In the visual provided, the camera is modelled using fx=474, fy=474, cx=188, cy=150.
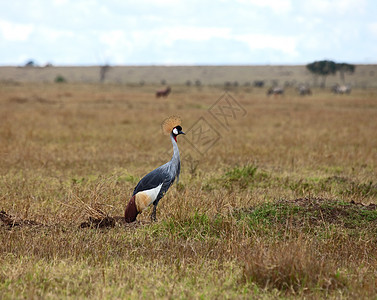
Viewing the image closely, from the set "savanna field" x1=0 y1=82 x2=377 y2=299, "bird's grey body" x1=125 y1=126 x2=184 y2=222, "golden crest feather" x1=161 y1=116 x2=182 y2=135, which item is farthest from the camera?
"golden crest feather" x1=161 y1=116 x2=182 y2=135

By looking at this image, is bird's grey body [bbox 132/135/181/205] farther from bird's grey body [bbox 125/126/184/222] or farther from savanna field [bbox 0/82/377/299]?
savanna field [bbox 0/82/377/299]

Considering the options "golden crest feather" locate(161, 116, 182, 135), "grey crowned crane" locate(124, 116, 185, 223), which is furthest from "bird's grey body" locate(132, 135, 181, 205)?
"golden crest feather" locate(161, 116, 182, 135)

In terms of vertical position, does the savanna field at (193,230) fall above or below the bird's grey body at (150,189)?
below

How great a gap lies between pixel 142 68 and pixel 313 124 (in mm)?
88973

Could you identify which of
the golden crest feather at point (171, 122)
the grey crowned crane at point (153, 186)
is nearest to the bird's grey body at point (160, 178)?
the grey crowned crane at point (153, 186)

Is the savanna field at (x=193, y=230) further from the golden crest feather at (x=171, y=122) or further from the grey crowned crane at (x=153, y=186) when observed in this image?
the golden crest feather at (x=171, y=122)

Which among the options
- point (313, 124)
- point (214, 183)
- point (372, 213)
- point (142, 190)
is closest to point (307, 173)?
point (214, 183)

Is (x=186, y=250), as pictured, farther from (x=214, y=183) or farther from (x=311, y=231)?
(x=214, y=183)

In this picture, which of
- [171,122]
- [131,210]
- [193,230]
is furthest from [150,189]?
[171,122]

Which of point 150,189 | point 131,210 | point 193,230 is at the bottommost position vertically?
point 193,230

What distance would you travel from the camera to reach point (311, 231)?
5.65m

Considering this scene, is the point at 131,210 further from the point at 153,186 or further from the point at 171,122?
the point at 171,122

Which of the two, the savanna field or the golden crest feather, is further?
the golden crest feather

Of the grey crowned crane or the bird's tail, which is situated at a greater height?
the grey crowned crane
